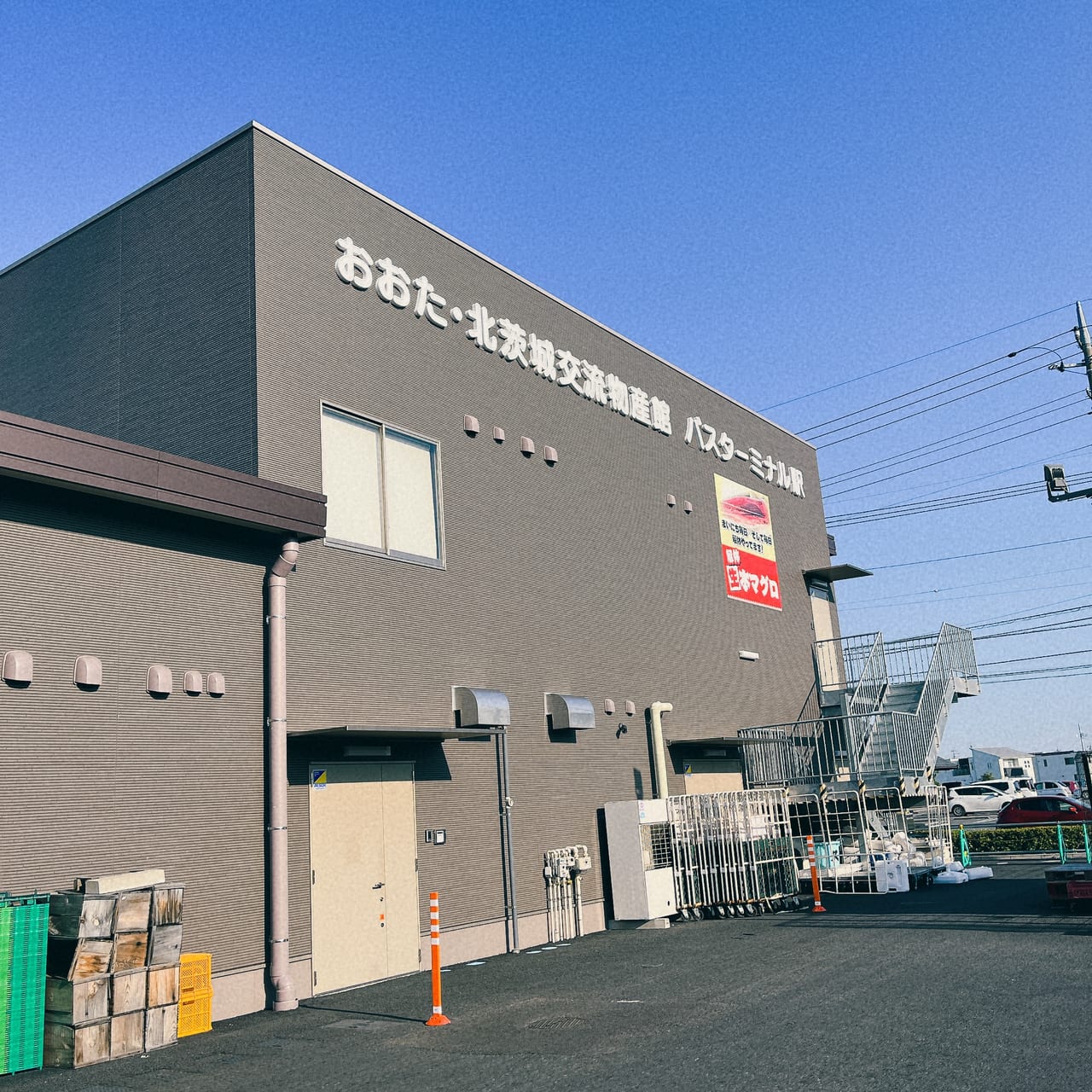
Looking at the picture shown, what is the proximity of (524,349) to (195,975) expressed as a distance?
11.4 m

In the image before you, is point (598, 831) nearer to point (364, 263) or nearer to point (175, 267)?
point (364, 263)

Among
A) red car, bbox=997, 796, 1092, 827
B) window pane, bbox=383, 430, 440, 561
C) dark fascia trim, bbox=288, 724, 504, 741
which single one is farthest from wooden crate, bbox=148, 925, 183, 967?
red car, bbox=997, 796, 1092, 827

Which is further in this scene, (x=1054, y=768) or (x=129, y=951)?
(x=1054, y=768)

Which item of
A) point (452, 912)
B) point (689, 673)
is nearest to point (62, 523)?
point (452, 912)

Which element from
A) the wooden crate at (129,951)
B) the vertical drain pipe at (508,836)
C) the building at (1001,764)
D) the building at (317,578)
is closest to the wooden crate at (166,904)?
the wooden crate at (129,951)

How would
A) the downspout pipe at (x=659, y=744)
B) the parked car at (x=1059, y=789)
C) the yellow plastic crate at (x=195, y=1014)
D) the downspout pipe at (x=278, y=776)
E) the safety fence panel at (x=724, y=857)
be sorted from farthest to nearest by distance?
the parked car at (x=1059, y=789) < the downspout pipe at (x=659, y=744) < the safety fence panel at (x=724, y=857) < the downspout pipe at (x=278, y=776) < the yellow plastic crate at (x=195, y=1014)

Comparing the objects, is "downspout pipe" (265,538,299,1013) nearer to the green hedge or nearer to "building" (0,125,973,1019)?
"building" (0,125,973,1019)

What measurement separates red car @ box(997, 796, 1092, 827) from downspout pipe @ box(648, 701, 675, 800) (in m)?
21.5

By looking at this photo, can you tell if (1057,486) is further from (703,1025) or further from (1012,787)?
(1012,787)

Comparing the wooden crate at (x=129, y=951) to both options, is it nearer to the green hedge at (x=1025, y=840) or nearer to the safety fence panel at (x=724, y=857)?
the safety fence panel at (x=724, y=857)

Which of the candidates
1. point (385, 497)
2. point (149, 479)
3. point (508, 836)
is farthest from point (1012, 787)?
point (149, 479)

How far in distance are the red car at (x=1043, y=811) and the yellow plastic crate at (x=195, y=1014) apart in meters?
31.7

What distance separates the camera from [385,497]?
14.7 meters

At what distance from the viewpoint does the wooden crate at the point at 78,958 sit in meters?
9.15
